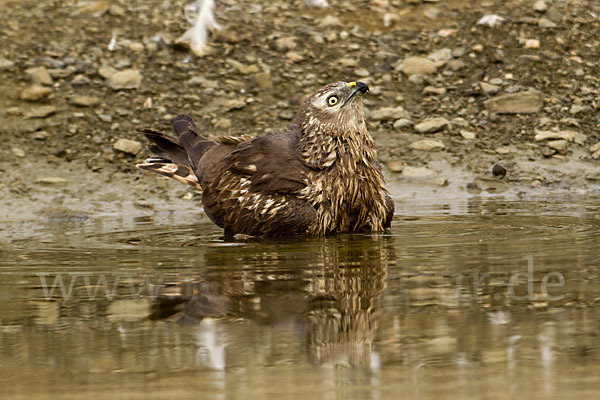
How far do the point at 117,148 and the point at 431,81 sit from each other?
3.19m

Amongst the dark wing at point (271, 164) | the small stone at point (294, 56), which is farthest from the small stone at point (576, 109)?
the dark wing at point (271, 164)

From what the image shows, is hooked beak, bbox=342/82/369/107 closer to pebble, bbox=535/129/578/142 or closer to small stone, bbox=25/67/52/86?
pebble, bbox=535/129/578/142

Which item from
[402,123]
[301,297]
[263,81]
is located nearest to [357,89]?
[301,297]

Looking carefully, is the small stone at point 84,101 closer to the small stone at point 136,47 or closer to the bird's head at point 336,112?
the small stone at point 136,47

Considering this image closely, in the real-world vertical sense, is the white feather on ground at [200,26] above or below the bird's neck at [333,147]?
above

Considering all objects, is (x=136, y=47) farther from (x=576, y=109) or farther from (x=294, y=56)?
(x=576, y=109)

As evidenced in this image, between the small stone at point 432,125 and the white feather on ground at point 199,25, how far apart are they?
250cm

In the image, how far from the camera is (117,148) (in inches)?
355

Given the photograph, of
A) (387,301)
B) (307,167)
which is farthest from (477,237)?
(387,301)

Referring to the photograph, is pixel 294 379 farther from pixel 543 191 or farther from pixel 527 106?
pixel 527 106

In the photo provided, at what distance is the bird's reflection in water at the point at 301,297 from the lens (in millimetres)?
3730

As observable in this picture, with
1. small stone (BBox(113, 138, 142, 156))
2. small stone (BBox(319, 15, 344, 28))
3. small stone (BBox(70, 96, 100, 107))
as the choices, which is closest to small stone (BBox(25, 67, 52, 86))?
small stone (BBox(70, 96, 100, 107))

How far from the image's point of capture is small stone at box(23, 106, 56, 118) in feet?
30.8

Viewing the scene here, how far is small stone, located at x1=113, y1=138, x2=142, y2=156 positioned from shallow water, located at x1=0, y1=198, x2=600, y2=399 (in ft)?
7.61
